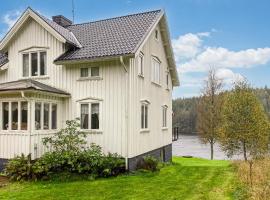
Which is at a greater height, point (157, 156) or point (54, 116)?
point (54, 116)

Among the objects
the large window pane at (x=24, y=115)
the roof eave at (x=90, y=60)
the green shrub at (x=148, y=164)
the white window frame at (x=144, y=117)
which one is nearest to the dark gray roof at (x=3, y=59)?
the roof eave at (x=90, y=60)

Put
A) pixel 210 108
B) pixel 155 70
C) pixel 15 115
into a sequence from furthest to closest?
pixel 210 108
pixel 155 70
pixel 15 115

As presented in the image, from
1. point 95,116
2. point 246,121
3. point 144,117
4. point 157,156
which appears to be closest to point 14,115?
point 95,116

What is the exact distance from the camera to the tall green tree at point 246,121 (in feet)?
81.6

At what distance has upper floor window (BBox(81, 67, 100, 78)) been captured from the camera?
729 inches

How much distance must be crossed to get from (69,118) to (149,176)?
559cm

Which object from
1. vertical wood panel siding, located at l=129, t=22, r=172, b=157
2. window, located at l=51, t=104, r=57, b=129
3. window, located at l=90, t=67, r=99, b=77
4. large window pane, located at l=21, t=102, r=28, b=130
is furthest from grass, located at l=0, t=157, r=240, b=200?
window, located at l=90, t=67, r=99, b=77

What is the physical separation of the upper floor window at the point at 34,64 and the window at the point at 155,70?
690 cm

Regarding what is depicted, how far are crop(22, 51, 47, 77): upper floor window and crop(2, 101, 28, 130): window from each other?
2785 millimetres

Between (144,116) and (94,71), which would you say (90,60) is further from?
(144,116)

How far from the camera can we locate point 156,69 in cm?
2294

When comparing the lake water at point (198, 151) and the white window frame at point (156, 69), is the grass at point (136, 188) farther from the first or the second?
the lake water at point (198, 151)

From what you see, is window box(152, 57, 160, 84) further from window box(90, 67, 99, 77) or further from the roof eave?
the roof eave

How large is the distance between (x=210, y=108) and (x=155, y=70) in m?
17.3
